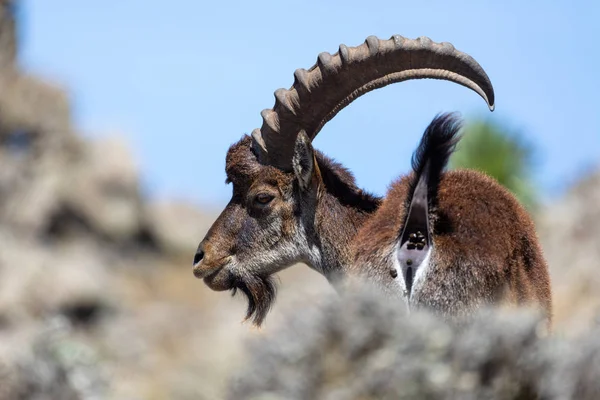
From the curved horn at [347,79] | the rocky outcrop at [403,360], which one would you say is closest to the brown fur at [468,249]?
the curved horn at [347,79]

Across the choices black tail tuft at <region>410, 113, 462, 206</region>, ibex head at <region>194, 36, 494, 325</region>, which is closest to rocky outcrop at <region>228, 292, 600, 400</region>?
black tail tuft at <region>410, 113, 462, 206</region>

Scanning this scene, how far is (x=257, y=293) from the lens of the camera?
9141 millimetres

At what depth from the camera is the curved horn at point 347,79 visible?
8.21 m

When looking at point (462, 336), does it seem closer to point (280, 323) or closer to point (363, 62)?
point (280, 323)

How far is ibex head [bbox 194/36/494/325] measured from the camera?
841 centimetres

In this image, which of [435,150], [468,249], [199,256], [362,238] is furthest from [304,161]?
[468,249]

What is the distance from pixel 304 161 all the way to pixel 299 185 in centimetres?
21

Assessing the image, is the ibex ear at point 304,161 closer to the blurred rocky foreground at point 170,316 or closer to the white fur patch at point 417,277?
the blurred rocky foreground at point 170,316

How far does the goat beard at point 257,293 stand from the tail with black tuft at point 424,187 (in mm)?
1891

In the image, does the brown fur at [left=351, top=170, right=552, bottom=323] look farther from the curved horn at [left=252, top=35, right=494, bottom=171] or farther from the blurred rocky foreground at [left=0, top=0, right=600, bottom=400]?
the curved horn at [left=252, top=35, right=494, bottom=171]

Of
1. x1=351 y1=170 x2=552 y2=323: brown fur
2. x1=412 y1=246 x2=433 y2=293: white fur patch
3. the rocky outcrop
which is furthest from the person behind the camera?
x1=412 y1=246 x2=433 y2=293: white fur patch

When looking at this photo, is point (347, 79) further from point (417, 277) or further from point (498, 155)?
point (498, 155)

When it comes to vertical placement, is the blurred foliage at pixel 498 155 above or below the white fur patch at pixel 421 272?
above

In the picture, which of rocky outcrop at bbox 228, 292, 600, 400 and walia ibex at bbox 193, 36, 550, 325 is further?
walia ibex at bbox 193, 36, 550, 325
